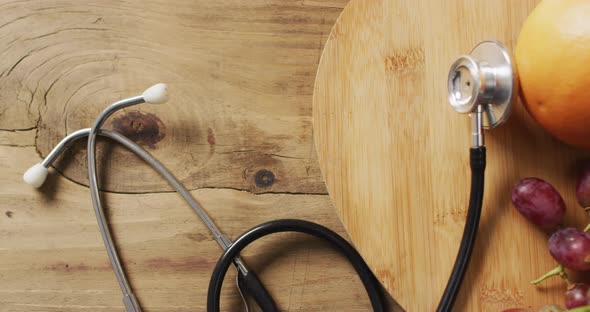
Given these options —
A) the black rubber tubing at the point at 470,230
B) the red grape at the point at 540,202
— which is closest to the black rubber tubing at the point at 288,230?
the black rubber tubing at the point at 470,230

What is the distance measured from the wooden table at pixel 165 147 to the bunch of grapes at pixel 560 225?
30 cm

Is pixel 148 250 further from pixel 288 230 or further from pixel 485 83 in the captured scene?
pixel 485 83

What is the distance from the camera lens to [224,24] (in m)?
0.83

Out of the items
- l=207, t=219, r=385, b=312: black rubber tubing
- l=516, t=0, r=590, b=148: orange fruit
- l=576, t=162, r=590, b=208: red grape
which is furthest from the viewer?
l=207, t=219, r=385, b=312: black rubber tubing

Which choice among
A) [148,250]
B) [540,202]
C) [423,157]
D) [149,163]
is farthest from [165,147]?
[540,202]

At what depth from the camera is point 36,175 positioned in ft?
2.54

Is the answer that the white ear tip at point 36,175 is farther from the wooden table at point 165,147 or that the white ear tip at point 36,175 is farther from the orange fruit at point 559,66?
the orange fruit at point 559,66

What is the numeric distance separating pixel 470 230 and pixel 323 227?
0.23 metres

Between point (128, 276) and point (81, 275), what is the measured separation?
0.26ft

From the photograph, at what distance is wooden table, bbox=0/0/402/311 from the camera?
808 mm

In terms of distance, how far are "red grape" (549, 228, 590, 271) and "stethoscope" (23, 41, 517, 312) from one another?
0.31 ft

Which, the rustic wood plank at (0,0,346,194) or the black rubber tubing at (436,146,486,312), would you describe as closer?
the black rubber tubing at (436,146,486,312)

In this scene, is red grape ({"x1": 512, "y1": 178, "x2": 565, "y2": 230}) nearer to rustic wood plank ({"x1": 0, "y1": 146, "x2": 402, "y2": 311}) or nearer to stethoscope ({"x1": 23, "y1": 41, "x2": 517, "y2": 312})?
stethoscope ({"x1": 23, "y1": 41, "x2": 517, "y2": 312})

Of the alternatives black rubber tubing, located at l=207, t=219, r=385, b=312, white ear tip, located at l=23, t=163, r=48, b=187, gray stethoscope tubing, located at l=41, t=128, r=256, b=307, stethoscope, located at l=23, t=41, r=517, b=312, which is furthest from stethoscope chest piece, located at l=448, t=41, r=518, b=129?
white ear tip, located at l=23, t=163, r=48, b=187
